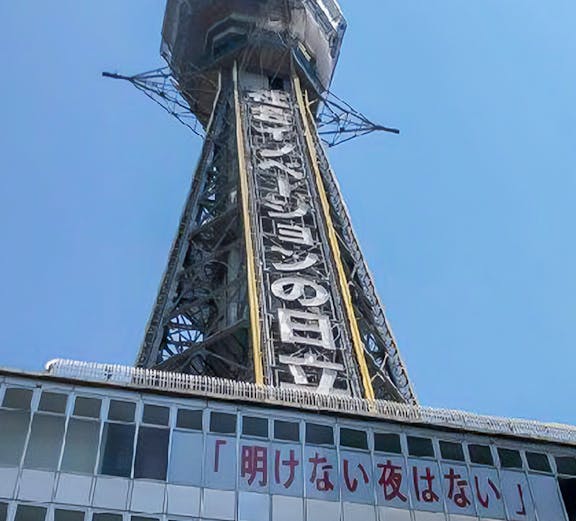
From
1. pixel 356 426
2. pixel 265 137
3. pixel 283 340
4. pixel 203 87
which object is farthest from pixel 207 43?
pixel 356 426

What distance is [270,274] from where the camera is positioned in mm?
33875

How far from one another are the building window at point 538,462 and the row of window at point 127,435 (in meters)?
0.13

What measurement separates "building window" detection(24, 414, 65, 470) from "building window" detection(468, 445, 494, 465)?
860cm

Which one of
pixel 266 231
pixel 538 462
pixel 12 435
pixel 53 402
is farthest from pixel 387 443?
pixel 266 231

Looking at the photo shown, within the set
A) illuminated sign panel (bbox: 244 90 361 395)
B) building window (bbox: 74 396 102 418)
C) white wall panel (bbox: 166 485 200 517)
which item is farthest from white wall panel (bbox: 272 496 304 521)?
illuminated sign panel (bbox: 244 90 361 395)

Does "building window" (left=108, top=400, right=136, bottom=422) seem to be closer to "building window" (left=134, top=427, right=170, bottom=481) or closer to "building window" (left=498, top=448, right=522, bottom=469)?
"building window" (left=134, top=427, right=170, bottom=481)

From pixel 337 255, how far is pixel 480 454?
17051 millimetres

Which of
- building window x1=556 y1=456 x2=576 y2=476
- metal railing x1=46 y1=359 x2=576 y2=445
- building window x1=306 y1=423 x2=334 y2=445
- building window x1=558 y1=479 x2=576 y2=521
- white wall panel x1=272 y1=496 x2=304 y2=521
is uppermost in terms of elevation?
metal railing x1=46 y1=359 x2=576 y2=445

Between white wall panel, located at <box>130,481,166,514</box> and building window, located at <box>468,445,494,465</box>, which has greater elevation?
building window, located at <box>468,445,494,465</box>

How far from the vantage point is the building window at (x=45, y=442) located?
17.2 m

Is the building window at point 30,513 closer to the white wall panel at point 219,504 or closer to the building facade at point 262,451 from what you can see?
the building facade at point 262,451

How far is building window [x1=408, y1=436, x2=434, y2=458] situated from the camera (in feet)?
63.3

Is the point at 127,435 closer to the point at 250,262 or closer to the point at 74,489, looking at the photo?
the point at 74,489

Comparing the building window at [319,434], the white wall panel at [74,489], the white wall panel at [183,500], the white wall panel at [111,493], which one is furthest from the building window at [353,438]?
the white wall panel at [74,489]
